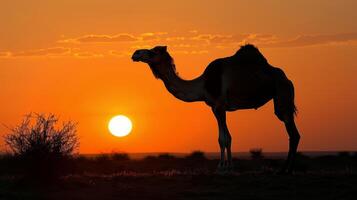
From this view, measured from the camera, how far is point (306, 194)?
55.3ft

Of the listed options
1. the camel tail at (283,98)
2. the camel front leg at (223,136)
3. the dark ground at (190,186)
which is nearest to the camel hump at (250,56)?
the camel tail at (283,98)

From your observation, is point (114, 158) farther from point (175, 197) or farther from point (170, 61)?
point (175, 197)

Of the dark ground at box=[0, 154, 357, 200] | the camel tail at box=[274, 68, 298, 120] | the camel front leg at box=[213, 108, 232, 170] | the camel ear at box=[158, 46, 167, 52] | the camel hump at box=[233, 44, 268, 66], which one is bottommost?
the dark ground at box=[0, 154, 357, 200]

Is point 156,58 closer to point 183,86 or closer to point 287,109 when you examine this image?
point 183,86

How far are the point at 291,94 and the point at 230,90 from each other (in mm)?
1687

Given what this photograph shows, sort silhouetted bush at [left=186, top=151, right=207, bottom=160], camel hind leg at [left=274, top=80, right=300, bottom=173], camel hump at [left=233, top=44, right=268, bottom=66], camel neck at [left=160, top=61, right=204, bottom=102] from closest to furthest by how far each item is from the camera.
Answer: camel hind leg at [left=274, top=80, right=300, bottom=173]
camel hump at [left=233, top=44, right=268, bottom=66]
camel neck at [left=160, top=61, right=204, bottom=102]
silhouetted bush at [left=186, top=151, right=207, bottom=160]

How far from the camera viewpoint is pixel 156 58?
22.3 metres

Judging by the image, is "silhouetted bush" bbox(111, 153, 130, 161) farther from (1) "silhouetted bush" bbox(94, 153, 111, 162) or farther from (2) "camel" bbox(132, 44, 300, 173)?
(2) "camel" bbox(132, 44, 300, 173)

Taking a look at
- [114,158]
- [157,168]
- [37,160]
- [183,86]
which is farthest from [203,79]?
[114,158]

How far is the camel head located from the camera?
22208 millimetres

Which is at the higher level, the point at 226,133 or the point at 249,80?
the point at 249,80

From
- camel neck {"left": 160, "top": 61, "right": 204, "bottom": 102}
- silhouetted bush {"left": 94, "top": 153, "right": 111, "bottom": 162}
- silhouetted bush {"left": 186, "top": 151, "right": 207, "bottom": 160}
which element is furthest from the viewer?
silhouetted bush {"left": 186, "top": 151, "right": 207, "bottom": 160}

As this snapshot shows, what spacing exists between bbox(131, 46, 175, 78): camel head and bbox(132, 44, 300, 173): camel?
47.4 inches

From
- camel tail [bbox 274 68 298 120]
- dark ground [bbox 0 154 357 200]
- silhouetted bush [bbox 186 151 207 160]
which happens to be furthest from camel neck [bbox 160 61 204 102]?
silhouetted bush [bbox 186 151 207 160]
